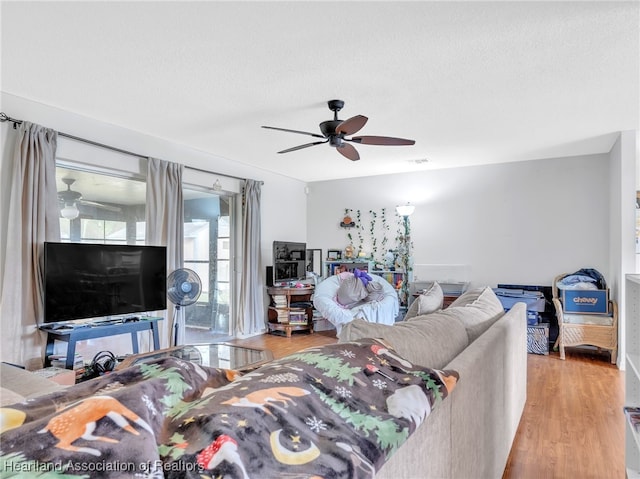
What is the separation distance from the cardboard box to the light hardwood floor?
556 mm

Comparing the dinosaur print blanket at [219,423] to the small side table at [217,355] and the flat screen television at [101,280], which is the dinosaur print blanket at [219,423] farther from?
the flat screen television at [101,280]

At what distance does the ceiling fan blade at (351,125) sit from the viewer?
291 cm

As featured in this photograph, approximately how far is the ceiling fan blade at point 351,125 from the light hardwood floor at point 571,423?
240 centimetres

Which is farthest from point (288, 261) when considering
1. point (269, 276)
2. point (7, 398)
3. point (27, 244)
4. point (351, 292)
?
point (7, 398)

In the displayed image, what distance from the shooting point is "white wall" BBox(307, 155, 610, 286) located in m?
4.96

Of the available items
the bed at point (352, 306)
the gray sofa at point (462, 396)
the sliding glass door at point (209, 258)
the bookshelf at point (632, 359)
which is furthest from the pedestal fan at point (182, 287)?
the bookshelf at point (632, 359)

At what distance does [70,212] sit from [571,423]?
448cm

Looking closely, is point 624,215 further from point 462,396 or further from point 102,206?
point 102,206

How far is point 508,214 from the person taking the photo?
5.45 m

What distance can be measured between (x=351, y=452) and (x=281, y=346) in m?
A: 4.50

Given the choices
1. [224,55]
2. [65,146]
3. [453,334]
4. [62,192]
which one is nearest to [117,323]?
[62,192]

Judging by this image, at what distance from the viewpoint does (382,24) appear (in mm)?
2186

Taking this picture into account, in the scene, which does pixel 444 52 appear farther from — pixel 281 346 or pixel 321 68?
pixel 281 346

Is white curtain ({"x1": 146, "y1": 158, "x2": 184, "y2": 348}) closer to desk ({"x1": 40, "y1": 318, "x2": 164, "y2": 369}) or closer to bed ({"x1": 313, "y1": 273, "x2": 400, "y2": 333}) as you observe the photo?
desk ({"x1": 40, "y1": 318, "x2": 164, "y2": 369})
